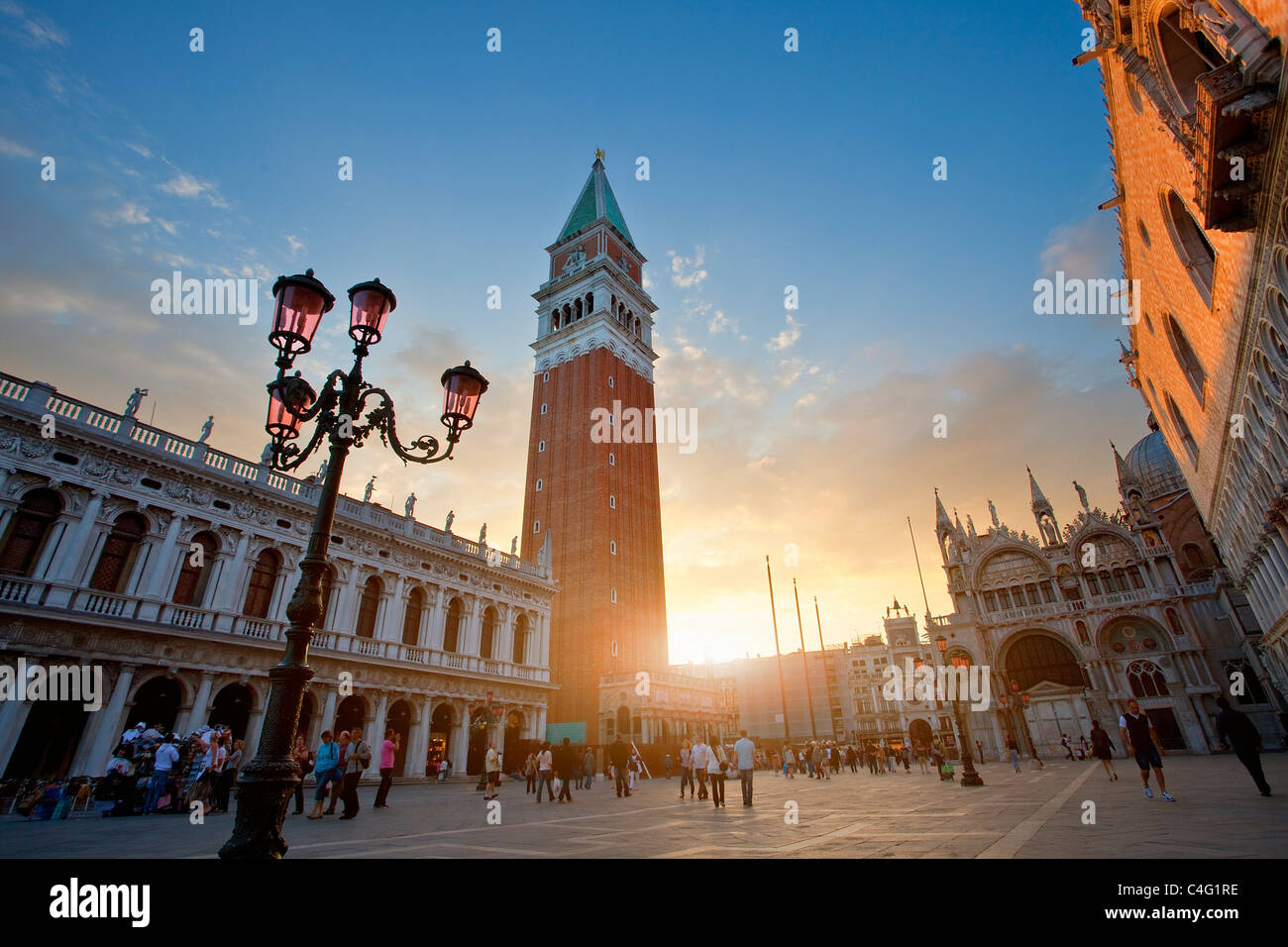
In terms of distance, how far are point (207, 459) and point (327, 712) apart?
9973 millimetres

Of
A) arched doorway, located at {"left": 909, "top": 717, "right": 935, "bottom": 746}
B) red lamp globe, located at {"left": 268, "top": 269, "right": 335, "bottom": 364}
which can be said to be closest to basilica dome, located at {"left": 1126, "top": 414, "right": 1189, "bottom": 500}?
arched doorway, located at {"left": 909, "top": 717, "right": 935, "bottom": 746}

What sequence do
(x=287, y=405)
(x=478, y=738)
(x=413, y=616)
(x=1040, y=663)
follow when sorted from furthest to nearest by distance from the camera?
(x=1040, y=663), (x=478, y=738), (x=413, y=616), (x=287, y=405)

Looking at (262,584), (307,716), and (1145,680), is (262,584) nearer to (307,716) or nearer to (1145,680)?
(307,716)

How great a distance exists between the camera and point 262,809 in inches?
165

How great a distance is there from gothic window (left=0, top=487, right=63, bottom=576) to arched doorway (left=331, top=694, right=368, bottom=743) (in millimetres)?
10288

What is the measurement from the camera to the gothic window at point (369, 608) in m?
23.8

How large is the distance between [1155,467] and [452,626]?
176ft

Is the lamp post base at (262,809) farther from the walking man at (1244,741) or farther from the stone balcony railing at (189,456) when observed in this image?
the walking man at (1244,741)

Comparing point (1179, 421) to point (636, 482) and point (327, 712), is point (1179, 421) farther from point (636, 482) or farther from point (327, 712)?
point (327, 712)

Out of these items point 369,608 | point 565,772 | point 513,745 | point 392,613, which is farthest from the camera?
point 513,745

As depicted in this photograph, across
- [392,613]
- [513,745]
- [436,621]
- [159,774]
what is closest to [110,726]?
[159,774]

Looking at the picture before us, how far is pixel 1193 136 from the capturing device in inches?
447

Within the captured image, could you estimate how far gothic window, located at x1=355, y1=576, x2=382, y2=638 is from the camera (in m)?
23.8

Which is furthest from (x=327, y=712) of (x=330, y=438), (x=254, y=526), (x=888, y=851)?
(x=888, y=851)
